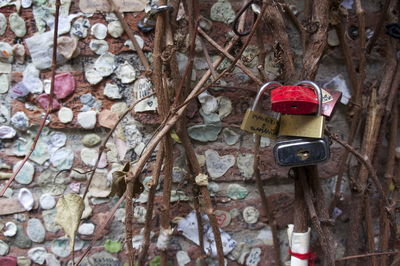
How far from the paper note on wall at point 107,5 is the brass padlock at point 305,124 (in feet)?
1.52

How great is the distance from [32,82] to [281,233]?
794mm

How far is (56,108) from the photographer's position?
3.30 ft

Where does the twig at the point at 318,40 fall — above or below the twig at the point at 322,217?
above

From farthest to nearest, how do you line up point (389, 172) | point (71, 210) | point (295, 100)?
point (389, 172), point (71, 210), point (295, 100)

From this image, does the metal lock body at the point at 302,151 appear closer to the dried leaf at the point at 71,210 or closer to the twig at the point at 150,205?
the twig at the point at 150,205

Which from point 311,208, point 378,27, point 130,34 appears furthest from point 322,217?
point 130,34

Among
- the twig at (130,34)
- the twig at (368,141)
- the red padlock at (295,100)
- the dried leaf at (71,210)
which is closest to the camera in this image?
the red padlock at (295,100)

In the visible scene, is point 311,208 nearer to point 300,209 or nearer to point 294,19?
point 300,209

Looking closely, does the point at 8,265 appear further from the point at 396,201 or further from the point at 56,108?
the point at 396,201

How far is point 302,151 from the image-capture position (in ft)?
2.62

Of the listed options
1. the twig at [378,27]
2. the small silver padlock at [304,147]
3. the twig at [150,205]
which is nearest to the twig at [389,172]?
the twig at [378,27]

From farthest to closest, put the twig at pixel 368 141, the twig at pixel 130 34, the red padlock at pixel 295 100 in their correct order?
the twig at pixel 368 141
the twig at pixel 130 34
the red padlock at pixel 295 100

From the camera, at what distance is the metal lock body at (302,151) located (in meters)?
0.79

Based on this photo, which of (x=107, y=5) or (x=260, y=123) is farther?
(x=107, y=5)
